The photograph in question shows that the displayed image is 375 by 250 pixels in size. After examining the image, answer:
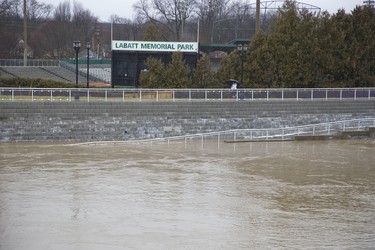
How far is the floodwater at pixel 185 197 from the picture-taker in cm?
1526

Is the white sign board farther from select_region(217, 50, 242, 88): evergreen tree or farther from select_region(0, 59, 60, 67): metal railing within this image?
select_region(0, 59, 60, 67): metal railing

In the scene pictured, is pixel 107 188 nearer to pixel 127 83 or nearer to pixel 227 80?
pixel 227 80

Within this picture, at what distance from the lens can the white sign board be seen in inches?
1791

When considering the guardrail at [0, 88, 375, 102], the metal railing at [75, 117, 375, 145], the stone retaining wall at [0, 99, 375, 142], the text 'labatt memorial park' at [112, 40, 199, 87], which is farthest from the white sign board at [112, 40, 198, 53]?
the metal railing at [75, 117, 375, 145]

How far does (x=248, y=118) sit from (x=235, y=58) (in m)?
7.60

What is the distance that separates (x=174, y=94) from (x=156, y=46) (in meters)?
11.1

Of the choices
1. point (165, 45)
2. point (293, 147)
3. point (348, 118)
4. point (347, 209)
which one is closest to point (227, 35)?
point (165, 45)

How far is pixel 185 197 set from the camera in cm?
2019

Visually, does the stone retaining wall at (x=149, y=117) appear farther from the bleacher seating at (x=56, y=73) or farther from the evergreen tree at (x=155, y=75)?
the bleacher seating at (x=56, y=73)

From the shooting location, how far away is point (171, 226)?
16.3 m

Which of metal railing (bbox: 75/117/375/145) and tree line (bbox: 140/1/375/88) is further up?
tree line (bbox: 140/1/375/88)

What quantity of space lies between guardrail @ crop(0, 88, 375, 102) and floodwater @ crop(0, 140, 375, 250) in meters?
3.39

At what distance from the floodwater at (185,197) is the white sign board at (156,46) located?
14835mm

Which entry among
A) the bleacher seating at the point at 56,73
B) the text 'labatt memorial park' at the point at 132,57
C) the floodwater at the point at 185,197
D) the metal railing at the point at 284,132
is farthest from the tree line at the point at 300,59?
the bleacher seating at the point at 56,73
